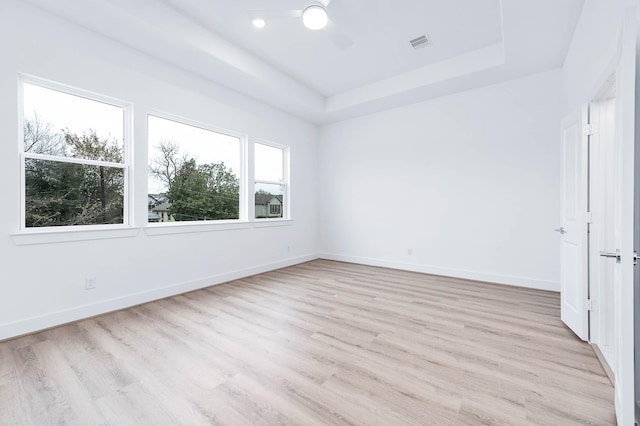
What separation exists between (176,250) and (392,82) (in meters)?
4.23

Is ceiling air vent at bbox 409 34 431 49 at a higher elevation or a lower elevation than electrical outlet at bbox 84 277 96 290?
higher

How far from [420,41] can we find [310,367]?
3988 millimetres

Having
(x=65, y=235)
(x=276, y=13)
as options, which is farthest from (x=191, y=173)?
(x=276, y=13)

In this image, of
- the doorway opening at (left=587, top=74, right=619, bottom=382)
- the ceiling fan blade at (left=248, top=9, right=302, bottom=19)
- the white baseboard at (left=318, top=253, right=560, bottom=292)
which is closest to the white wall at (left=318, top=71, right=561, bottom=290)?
the white baseboard at (left=318, top=253, right=560, bottom=292)

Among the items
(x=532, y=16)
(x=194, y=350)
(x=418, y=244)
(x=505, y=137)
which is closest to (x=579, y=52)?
(x=532, y=16)

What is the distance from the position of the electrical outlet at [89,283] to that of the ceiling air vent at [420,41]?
187 inches

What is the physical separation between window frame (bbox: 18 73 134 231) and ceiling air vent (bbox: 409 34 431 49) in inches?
144

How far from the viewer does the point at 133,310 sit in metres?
3.10

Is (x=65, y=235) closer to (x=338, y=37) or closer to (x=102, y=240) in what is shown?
(x=102, y=240)

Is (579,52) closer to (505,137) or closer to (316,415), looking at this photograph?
(505,137)

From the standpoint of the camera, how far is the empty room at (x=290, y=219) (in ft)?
5.54

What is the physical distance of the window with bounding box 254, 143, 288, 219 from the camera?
4992mm

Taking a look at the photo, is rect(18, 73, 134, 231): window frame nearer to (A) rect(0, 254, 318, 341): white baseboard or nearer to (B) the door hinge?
(A) rect(0, 254, 318, 341): white baseboard

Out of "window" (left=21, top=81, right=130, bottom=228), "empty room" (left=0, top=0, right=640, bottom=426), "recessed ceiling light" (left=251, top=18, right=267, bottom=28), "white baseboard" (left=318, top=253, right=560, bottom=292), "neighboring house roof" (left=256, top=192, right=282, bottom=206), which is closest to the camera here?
"empty room" (left=0, top=0, right=640, bottom=426)
